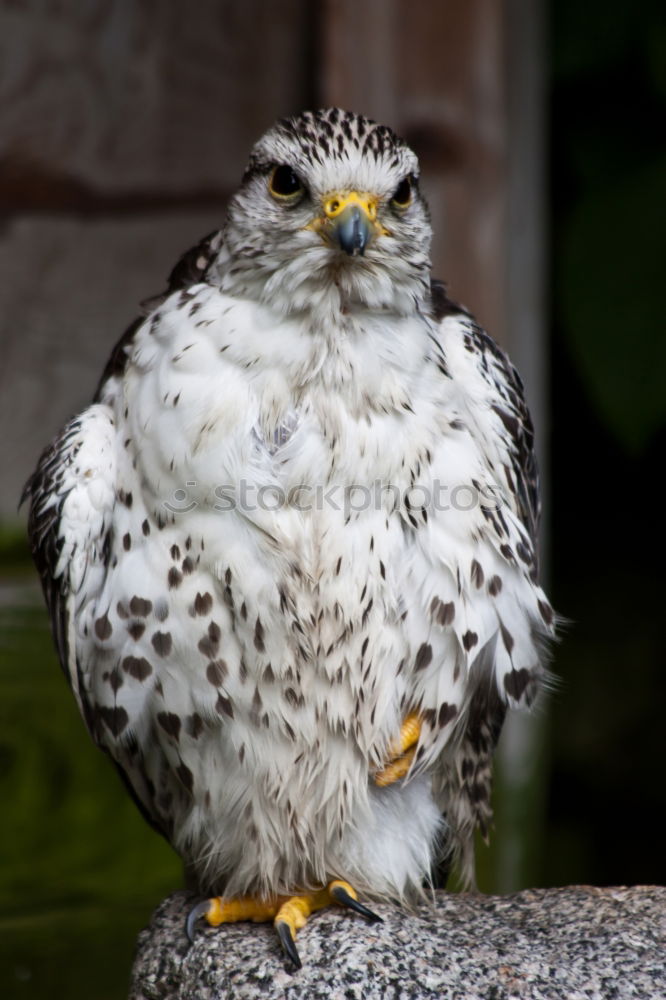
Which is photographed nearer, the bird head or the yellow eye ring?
the bird head

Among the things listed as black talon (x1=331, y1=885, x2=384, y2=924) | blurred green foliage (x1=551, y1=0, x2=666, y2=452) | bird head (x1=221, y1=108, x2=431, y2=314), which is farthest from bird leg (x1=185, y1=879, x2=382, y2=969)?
blurred green foliage (x1=551, y1=0, x2=666, y2=452)

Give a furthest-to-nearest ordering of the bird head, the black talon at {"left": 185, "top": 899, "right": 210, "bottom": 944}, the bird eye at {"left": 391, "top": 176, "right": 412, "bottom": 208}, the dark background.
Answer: the dark background
the black talon at {"left": 185, "top": 899, "right": 210, "bottom": 944}
the bird eye at {"left": 391, "top": 176, "right": 412, "bottom": 208}
the bird head

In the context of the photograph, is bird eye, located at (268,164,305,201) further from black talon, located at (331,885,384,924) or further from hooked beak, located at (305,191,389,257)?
black talon, located at (331,885,384,924)

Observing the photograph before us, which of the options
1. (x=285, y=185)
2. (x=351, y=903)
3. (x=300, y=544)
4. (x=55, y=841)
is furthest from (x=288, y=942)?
(x=55, y=841)

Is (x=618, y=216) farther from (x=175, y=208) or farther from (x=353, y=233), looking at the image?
(x=353, y=233)

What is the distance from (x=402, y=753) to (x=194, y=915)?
1.77 feet

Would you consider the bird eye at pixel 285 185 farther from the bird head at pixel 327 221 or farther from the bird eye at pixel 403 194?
the bird eye at pixel 403 194

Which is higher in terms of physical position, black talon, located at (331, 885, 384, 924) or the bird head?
the bird head

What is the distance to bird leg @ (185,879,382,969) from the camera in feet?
8.67

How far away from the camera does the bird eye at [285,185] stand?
8.19 feet

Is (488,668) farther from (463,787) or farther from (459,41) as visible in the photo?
(459,41)

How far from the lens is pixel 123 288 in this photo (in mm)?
3922

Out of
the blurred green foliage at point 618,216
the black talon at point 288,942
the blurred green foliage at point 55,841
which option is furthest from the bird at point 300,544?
the blurred green foliage at point 618,216

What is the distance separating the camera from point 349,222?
2393 mm
